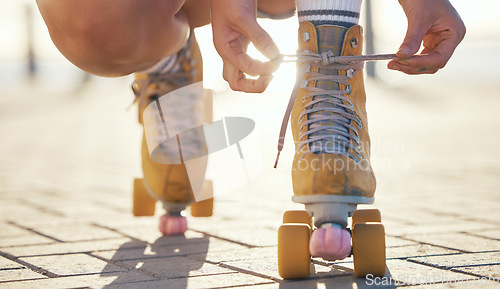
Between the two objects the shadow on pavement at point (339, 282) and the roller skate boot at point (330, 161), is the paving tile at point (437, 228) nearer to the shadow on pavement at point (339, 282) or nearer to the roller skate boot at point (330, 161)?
the roller skate boot at point (330, 161)

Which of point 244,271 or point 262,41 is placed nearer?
point 262,41

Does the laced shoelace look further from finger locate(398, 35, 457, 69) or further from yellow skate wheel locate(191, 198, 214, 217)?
yellow skate wheel locate(191, 198, 214, 217)

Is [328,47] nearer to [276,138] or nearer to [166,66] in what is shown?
[166,66]

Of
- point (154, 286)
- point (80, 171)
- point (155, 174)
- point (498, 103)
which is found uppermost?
point (498, 103)

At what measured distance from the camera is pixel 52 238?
2377mm

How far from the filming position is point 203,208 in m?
2.55

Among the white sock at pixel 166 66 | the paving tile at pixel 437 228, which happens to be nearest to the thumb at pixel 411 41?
the paving tile at pixel 437 228

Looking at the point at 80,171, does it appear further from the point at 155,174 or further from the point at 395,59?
the point at 395,59

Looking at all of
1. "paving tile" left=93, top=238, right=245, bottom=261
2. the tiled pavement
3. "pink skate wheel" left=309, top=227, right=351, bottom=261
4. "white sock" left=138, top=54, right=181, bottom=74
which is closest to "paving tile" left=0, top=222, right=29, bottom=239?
the tiled pavement

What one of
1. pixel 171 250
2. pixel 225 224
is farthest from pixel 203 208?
pixel 171 250

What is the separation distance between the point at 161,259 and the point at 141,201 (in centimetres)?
60

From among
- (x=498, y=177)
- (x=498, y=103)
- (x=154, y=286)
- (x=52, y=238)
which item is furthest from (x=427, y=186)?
(x=498, y=103)

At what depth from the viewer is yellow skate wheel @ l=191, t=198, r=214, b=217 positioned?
8.32 feet

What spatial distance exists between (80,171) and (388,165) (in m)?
1.96
